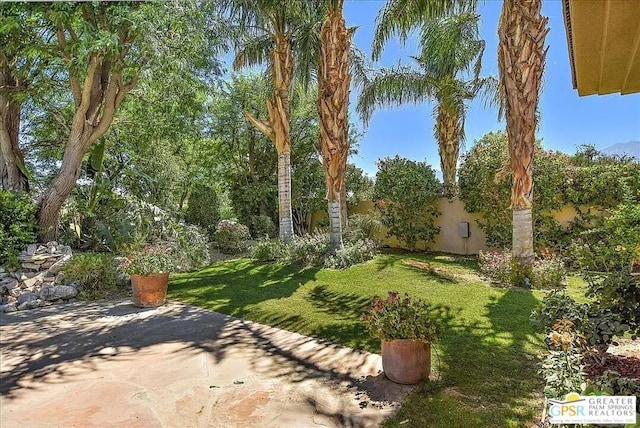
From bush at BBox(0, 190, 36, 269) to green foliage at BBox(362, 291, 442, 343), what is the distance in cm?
635

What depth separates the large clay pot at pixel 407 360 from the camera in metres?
3.11

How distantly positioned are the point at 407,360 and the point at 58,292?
5.50 meters

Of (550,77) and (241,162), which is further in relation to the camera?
(241,162)

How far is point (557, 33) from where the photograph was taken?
6543 millimetres

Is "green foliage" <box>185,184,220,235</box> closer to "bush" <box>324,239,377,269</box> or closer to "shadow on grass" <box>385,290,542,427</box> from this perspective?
"bush" <box>324,239,377,269</box>

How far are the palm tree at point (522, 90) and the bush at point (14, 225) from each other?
8501 millimetres

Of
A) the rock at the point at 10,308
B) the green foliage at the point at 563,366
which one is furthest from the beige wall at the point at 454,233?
the rock at the point at 10,308

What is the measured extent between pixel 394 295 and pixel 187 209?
1174 centimetres

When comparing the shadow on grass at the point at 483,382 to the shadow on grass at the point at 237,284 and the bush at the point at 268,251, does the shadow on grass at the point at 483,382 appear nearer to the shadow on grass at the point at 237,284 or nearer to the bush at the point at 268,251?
the shadow on grass at the point at 237,284

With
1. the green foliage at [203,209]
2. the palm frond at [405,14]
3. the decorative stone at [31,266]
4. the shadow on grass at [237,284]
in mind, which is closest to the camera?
the shadow on grass at [237,284]

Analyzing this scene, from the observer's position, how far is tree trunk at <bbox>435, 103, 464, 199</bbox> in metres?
11.4

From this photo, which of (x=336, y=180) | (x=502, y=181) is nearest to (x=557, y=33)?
(x=502, y=181)

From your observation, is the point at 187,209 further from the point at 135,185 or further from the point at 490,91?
the point at 490,91

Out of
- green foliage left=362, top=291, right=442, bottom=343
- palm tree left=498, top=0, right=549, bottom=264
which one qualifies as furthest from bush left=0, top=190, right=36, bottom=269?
palm tree left=498, top=0, right=549, bottom=264
